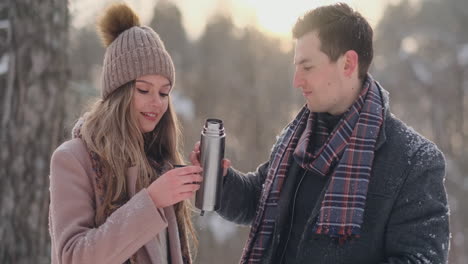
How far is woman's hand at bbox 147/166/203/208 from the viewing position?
1685mm

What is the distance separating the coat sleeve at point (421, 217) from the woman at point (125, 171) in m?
0.76

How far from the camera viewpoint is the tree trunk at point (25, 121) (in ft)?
8.85

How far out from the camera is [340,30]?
6.55ft

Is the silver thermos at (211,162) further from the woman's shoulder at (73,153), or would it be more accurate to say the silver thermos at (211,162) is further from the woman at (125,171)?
the woman's shoulder at (73,153)

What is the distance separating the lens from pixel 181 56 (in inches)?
638

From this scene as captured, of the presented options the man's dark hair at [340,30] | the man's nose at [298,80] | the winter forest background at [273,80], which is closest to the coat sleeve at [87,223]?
the man's nose at [298,80]

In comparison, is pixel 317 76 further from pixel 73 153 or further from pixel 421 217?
pixel 73 153

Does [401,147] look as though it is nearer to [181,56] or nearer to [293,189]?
[293,189]

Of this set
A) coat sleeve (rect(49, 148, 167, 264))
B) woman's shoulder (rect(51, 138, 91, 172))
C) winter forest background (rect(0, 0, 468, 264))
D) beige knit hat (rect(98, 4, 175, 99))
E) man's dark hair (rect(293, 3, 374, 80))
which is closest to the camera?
coat sleeve (rect(49, 148, 167, 264))

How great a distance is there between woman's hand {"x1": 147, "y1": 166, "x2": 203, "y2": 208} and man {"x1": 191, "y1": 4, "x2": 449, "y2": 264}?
25 centimetres

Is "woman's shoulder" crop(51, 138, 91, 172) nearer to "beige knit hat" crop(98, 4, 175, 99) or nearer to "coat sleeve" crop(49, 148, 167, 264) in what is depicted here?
"coat sleeve" crop(49, 148, 167, 264)

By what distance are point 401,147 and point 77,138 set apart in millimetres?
1258

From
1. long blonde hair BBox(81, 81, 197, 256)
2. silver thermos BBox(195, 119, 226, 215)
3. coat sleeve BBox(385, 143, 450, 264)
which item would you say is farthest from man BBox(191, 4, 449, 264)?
long blonde hair BBox(81, 81, 197, 256)

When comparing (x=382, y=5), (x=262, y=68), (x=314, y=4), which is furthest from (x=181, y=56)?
(x=314, y=4)
